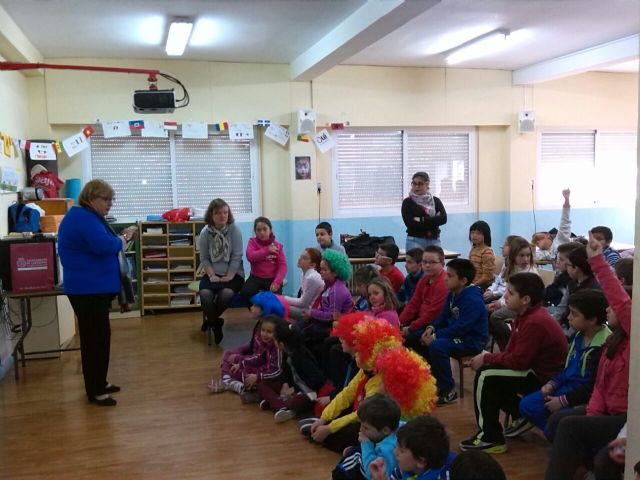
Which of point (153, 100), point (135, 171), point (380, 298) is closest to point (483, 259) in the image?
point (380, 298)

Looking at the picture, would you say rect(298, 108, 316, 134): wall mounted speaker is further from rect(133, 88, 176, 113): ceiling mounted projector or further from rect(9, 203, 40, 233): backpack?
rect(9, 203, 40, 233): backpack

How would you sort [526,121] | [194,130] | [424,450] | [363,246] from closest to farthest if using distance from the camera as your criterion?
1. [424,450]
2. [363,246]
3. [194,130]
4. [526,121]

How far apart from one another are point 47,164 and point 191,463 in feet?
13.7

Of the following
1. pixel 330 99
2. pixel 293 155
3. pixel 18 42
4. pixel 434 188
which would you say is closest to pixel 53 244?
pixel 18 42

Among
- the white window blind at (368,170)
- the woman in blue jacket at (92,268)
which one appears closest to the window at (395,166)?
the white window blind at (368,170)

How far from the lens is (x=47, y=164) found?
236 inches

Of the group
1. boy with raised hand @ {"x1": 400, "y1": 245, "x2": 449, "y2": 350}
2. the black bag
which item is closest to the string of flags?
the black bag

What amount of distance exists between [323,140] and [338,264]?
339 centimetres

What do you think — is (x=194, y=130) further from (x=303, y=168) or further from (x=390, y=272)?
(x=390, y=272)

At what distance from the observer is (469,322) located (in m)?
3.46

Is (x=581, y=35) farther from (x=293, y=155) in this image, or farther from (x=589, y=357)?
(x=589, y=357)

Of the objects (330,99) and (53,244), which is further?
(330,99)

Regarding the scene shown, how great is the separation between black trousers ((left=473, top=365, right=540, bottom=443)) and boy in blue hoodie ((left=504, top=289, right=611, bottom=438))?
0.60ft

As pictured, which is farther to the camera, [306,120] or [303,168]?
[303,168]
